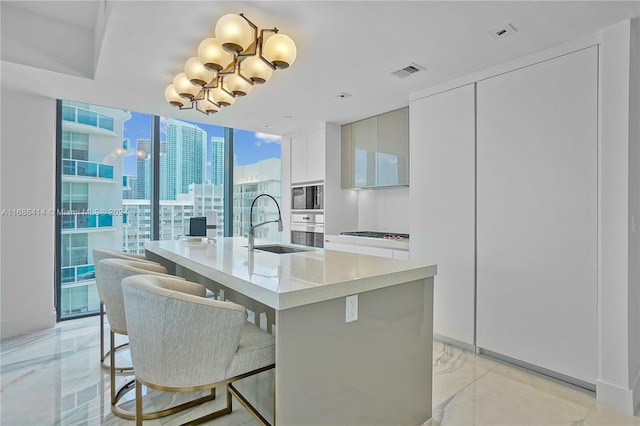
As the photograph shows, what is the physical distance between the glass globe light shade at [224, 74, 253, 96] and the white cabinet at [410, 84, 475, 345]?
1.78m

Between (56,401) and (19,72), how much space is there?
2678 millimetres

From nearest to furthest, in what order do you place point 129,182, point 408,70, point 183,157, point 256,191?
point 408,70 → point 129,182 → point 183,157 → point 256,191

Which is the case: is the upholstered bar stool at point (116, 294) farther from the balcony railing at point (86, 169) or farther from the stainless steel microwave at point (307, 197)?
the stainless steel microwave at point (307, 197)

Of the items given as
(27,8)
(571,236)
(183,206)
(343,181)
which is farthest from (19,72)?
(571,236)

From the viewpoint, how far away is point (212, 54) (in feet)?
6.97

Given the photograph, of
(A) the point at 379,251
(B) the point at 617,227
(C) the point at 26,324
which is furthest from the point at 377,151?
(C) the point at 26,324

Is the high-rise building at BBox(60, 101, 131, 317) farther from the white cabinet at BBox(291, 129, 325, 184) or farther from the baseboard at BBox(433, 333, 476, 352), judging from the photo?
the baseboard at BBox(433, 333, 476, 352)

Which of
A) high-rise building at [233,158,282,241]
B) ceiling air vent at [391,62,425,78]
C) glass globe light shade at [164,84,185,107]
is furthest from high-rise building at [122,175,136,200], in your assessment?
ceiling air vent at [391,62,425,78]

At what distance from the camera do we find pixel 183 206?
4.80 meters


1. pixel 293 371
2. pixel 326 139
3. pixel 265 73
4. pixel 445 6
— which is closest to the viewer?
pixel 293 371

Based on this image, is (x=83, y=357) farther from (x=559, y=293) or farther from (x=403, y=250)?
(x=559, y=293)

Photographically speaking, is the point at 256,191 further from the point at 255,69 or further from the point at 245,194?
the point at 255,69

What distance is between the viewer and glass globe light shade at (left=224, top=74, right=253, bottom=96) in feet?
8.20

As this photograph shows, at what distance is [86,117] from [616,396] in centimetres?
551
